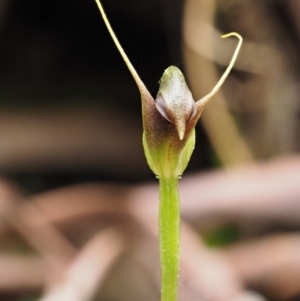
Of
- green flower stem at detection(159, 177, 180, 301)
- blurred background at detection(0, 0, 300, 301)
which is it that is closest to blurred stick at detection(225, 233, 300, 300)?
blurred background at detection(0, 0, 300, 301)

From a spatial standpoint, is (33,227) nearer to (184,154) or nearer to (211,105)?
(211,105)

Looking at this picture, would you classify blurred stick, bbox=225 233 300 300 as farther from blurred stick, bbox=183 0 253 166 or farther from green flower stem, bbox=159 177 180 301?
green flower stem, bbox=159 177 180 301

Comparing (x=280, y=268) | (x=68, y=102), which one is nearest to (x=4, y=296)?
(x=280, y=268)

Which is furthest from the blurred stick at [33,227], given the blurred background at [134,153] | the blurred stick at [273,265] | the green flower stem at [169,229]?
the green flower stem at [169,229]

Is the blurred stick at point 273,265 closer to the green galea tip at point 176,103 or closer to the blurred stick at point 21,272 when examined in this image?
the blurred stick at point 21,272

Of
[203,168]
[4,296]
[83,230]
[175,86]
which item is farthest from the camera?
[203,168]

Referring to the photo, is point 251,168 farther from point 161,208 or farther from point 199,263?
point 161,208
